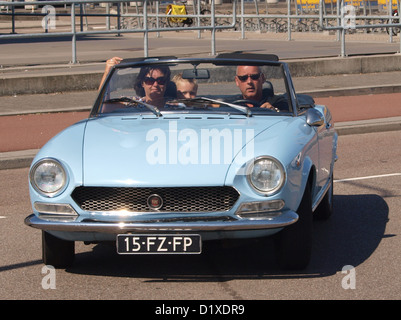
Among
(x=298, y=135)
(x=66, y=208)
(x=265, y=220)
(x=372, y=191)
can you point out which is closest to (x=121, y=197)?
(x=66, y=208)

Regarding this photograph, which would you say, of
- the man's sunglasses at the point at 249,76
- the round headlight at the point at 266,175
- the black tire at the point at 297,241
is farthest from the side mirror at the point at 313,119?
the round headlight at the point at 266,175

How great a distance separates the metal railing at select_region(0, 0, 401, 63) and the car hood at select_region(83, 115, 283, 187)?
34.6 ft

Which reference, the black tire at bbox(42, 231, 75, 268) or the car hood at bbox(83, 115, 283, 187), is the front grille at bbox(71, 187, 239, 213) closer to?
the car hood at bbox(83, 115, 283, 187)

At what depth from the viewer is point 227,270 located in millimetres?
6430

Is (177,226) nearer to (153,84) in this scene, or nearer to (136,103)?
(136,103)

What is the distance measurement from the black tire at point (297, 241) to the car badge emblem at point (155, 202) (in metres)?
0.84

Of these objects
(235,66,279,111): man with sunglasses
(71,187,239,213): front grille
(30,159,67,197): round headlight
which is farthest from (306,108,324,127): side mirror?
(30,159,67,197): round headlight

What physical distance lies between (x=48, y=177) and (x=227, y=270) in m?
1.33

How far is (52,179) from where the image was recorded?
6113 millimetres

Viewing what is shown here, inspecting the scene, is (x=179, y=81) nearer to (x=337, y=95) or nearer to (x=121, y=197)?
(x=121, y=197)

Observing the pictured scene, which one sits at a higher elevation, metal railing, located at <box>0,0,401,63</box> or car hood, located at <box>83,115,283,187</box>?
metal railing, located at <box>0,0,401,63</box>

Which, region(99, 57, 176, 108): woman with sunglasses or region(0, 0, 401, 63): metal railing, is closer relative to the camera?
region(99, 57, 176, 108): woman with sunglasses

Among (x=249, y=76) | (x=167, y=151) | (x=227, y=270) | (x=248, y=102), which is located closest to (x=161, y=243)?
(x=167, y=151)

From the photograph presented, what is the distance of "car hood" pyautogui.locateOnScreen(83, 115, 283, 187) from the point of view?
5926 millimetres
